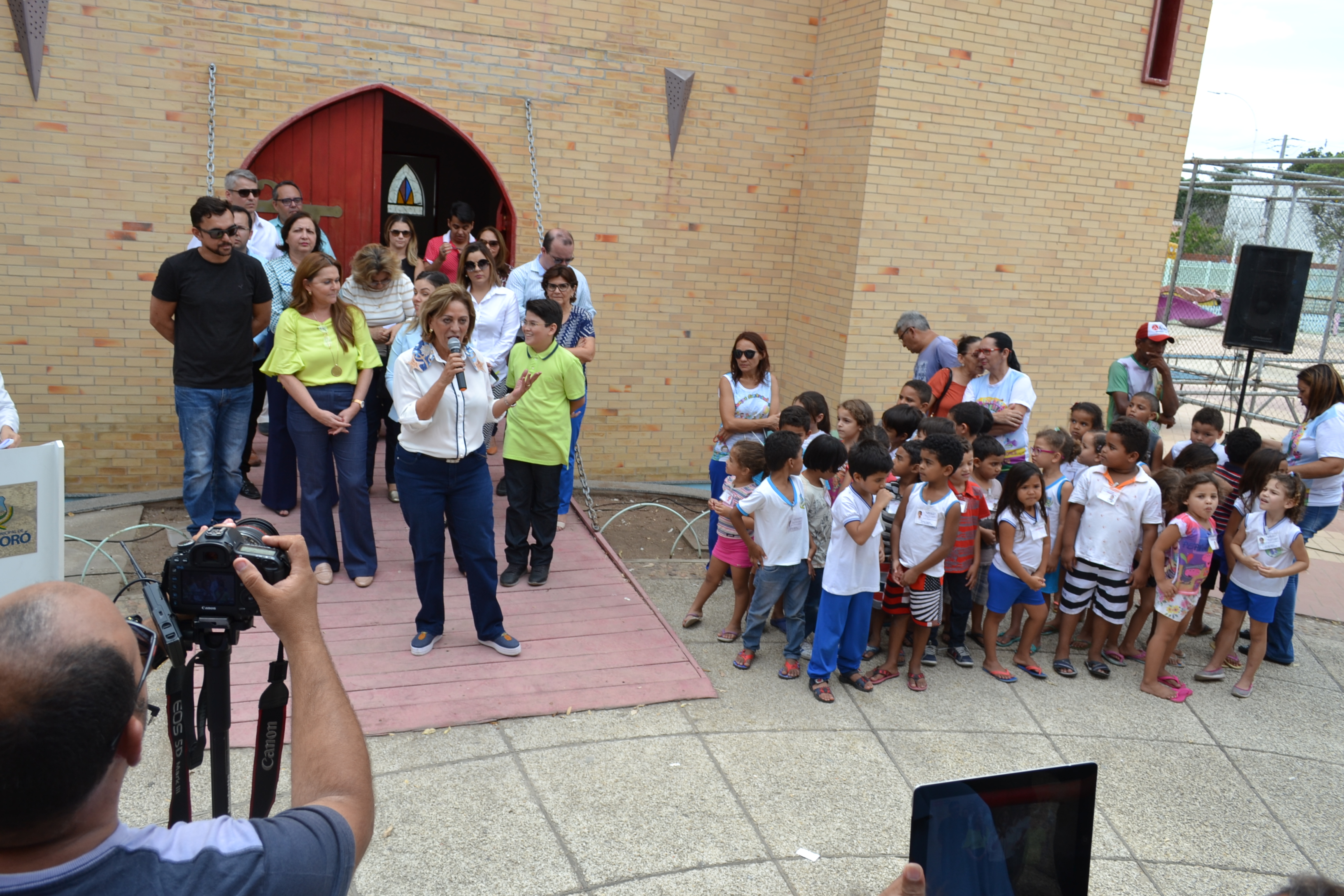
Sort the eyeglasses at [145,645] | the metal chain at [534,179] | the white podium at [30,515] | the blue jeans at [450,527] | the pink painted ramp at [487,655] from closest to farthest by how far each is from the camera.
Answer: the eyeglasses at [145,645], the white podium at [30,515], the pink painted ramp at [487,655], the blue jeans at [450,527], the metal chain at [534,179]

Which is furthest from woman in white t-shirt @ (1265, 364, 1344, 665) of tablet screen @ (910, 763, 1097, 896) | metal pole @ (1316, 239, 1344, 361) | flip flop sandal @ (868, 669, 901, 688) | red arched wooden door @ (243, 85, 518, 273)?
metal pole @ (1316, 239, 1344, 361)

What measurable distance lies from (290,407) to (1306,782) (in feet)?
19.2

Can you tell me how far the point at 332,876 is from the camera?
1.58 m

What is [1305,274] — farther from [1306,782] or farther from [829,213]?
[1306,782]

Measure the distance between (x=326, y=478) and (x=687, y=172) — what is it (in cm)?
459

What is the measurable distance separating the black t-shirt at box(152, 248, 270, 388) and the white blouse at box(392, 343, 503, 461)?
145 centimetres

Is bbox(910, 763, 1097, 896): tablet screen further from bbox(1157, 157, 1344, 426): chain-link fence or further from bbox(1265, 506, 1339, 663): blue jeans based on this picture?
bbox(1157, 157, 1344, 426): chain-link fence

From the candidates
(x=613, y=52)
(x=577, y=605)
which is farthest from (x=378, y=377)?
(x=613, y=52)

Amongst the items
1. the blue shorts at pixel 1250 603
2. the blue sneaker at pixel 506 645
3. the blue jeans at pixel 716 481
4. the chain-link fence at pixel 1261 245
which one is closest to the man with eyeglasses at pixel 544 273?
the blue jeans at pixel 716 481

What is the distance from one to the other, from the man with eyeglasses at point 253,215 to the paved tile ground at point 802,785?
3251 mm

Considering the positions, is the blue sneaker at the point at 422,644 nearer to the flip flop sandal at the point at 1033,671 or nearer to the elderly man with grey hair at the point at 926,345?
the flip flop sandal at the point at 1033,671

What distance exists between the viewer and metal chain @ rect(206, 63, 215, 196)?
24.7 feet

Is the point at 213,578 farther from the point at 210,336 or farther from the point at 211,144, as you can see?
the point at 211,144

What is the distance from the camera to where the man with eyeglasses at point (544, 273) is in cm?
729
